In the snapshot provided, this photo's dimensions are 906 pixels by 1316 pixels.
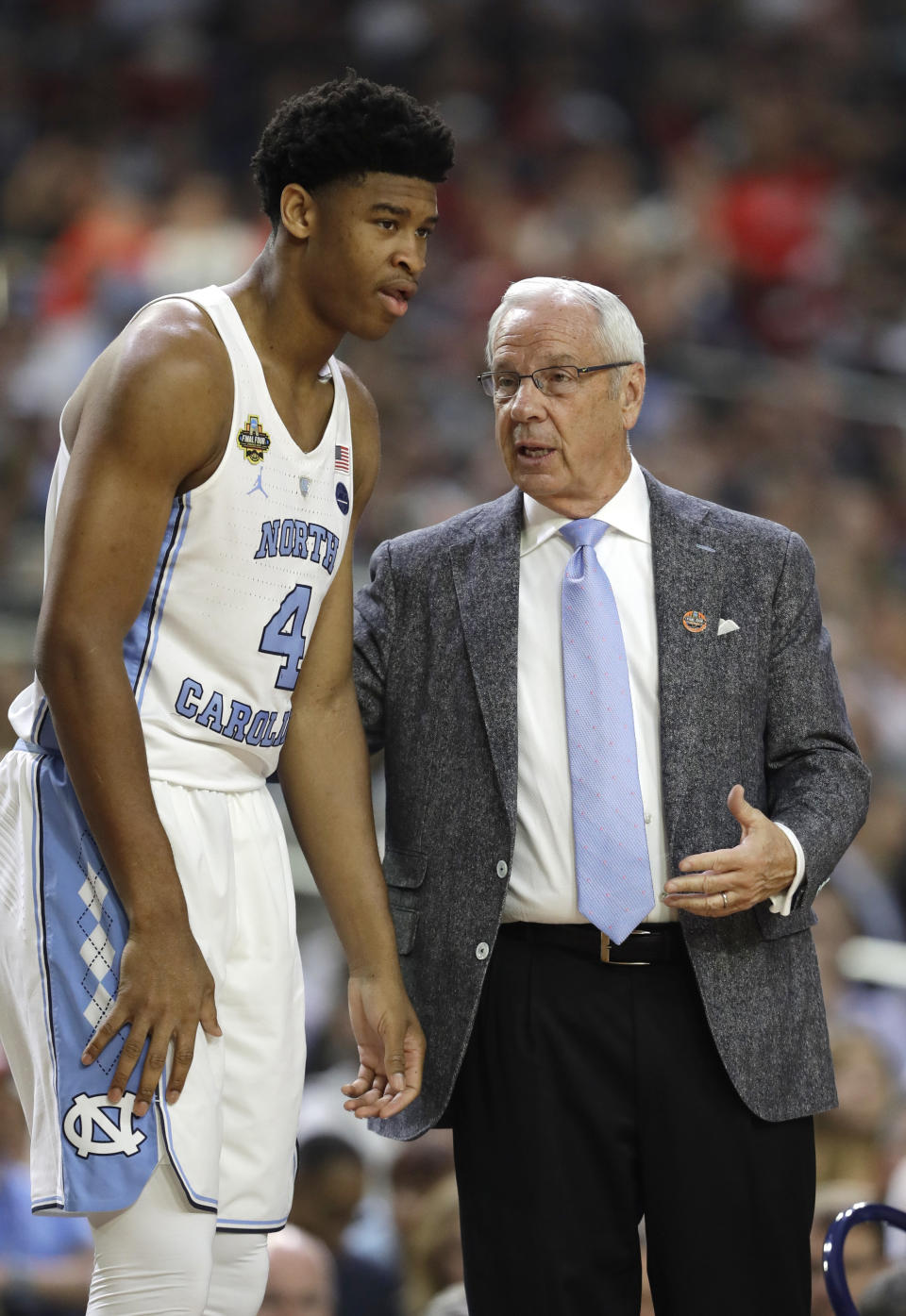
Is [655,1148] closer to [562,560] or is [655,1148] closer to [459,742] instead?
[459,742]

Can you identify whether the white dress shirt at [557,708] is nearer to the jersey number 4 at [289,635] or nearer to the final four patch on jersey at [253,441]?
the jersey number 4 at [289,635]

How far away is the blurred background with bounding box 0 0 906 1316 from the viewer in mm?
4180

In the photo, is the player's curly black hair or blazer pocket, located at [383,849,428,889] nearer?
the player's curly black hair

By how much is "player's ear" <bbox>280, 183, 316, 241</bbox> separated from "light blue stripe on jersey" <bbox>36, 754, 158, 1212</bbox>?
0.71m

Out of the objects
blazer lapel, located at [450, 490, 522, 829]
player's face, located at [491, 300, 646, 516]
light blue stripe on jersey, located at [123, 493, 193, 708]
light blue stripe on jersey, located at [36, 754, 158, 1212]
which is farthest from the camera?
player's face, located at [491, 300, 646, 516]

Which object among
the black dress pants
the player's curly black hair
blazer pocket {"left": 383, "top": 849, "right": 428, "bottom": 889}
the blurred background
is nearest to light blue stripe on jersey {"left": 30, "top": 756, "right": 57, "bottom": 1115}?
blazer pocket {"left": 383, "top": 849, "right": 428, "bottom": 889}

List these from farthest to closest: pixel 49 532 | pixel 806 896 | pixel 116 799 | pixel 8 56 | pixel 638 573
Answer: pixel 8 56 < pixel 638 573 < pixel 806 896 < pixel 49 532 < pixel 116 799

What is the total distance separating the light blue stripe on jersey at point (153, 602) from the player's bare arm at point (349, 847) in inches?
12.0

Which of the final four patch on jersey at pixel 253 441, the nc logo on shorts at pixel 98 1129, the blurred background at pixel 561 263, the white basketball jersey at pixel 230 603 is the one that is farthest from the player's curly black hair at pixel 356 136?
the blurred background at pixel 561 263

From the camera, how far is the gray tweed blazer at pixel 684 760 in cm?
226

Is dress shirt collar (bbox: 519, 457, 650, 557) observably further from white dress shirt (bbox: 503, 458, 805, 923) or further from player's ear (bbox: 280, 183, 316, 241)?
player's ear (bbox: 280, 183, 316, 241)

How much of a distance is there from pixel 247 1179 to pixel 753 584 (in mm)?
1039

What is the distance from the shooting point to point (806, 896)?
2.23m

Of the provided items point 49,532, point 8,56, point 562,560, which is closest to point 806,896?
point 562,560
